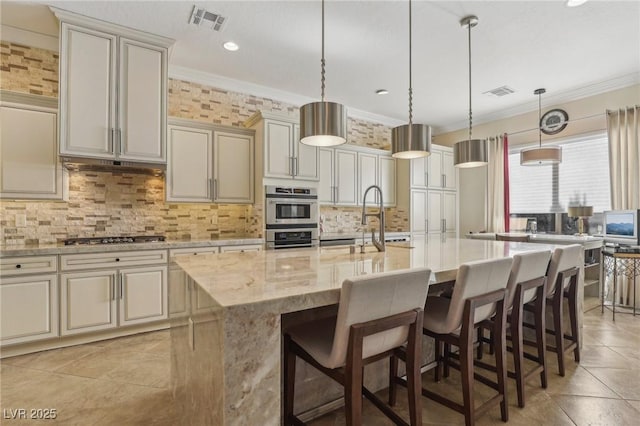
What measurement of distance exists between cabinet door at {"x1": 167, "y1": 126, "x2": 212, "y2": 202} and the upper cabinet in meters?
0.36

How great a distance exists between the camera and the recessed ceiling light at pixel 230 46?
3.19 m

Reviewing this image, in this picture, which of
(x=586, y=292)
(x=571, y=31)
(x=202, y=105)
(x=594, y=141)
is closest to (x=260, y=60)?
(x=202, y=105)

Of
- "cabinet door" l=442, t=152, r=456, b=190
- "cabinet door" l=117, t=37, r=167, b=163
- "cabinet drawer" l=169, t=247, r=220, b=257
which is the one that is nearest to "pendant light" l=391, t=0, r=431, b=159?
"cabinet drawer" l=169, t=247, r=220, b=257

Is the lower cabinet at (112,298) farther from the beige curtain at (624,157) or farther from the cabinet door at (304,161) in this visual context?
the beige curtain at (624,157)

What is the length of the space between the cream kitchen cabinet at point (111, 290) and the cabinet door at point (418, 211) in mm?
3740

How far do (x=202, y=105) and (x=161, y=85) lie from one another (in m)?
0.81

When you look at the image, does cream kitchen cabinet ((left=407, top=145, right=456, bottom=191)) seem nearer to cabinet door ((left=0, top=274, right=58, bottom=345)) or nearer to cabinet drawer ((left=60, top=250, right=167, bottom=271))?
cabinet drawer ((left=60, top=250, right=167, bottom=271))

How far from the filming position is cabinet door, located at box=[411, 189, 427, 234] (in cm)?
523

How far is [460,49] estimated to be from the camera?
3.31 m

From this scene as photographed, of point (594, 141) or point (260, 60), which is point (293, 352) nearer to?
point (260, 60)

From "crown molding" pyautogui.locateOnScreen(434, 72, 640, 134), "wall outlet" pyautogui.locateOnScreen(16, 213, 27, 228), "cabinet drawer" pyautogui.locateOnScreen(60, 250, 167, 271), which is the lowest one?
"cabinet drawer" pyautogui.locateOnScreen(60, 250, 167, 271)

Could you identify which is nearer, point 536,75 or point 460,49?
point 460,49

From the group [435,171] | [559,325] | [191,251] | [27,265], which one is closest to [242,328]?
[559,325]

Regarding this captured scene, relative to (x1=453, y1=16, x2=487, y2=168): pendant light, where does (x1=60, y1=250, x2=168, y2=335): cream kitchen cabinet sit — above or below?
below
